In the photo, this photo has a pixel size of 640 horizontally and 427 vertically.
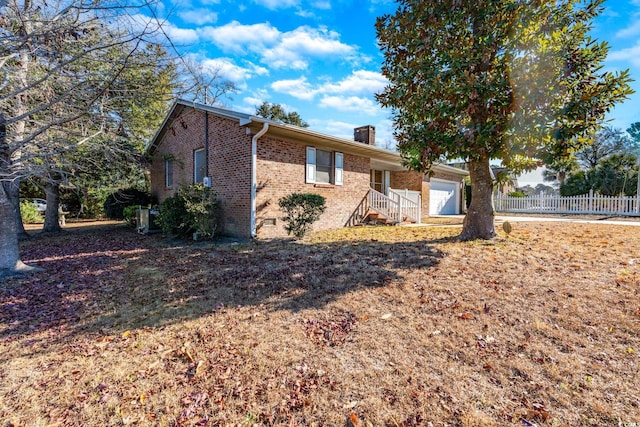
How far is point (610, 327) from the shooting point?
3625 mm

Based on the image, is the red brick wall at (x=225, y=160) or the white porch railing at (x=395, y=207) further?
the white porch railing at (x=395, y=207)

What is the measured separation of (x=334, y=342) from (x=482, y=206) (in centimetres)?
616

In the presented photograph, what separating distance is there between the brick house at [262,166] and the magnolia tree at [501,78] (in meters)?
3.95

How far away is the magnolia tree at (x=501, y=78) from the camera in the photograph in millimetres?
6117

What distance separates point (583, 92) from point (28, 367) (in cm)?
939

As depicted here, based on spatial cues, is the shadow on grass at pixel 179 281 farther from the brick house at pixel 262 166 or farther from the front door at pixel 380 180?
the front door at pixel 380 180

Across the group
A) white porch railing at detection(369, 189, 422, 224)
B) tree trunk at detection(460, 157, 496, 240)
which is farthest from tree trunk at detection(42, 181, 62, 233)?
tree trunk at detection(460, 157, 496, 240)

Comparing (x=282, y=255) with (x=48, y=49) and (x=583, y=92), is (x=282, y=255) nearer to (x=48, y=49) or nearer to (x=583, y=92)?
(x=48, y=49)

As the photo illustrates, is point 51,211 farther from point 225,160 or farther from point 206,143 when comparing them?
point 225,160

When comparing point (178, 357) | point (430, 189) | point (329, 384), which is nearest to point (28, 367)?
point (178, 357)

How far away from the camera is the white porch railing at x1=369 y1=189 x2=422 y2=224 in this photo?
42.9ft

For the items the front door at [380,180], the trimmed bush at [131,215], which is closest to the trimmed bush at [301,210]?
the front door at [380,180]

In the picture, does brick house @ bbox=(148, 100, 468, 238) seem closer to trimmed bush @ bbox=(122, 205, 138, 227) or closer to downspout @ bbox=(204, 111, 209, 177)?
downspout @ bbox=(204, 111, 209, 177)

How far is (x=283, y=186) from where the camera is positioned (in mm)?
10125
